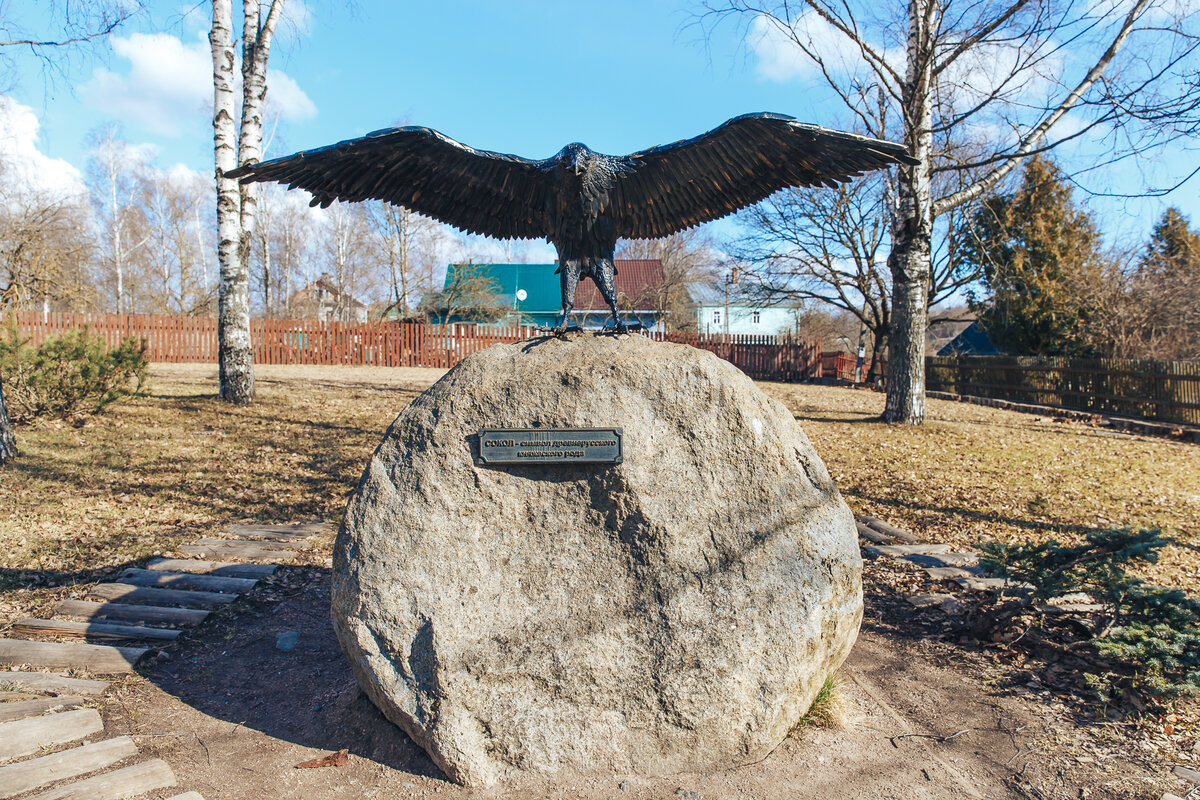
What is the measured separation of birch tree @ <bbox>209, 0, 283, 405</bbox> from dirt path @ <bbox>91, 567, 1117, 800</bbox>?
7.11m

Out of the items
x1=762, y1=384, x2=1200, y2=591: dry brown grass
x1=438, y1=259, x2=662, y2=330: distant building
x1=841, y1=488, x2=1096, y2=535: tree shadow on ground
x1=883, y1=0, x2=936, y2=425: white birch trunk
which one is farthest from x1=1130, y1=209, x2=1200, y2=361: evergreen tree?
x1=438, y1=259, x2=662, y2=330: distant building

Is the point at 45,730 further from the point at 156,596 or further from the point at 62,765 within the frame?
the point at 156,596

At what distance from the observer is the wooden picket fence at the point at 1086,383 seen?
43.2 feet

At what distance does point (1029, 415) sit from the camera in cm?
1406

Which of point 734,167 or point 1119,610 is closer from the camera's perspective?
point 734,167

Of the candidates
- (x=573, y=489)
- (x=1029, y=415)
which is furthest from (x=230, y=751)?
(x=1029, y=415)

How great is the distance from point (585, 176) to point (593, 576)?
2.01 meters

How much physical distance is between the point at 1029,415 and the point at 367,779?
600 inches

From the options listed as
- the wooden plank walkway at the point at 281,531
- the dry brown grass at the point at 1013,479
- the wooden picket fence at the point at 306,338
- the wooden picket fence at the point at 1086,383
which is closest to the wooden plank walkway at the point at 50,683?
the wooden plank walkway at the point at 281,531

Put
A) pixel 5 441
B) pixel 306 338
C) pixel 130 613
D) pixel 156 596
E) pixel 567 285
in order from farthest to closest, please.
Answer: pixel 306 338 < pixel 5 441 < pixel 156 596 < pixel 130 613 < pixel 567 285

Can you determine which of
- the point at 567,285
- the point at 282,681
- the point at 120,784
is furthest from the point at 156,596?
the point at 567,285

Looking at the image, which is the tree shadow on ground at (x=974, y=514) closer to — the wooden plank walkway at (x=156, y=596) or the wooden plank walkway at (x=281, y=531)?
the wooden plank walkway at (x=281, y=531)

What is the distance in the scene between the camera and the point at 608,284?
352cm

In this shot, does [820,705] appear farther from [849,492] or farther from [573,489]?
[849,492]
